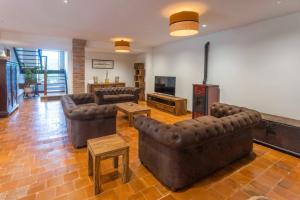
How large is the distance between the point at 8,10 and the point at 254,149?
5.35m

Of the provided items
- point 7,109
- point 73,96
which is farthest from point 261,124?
point 7,109

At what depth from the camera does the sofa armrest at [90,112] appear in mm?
3010

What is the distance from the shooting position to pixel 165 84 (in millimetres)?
6848

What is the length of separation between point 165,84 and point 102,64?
3751 millimetres

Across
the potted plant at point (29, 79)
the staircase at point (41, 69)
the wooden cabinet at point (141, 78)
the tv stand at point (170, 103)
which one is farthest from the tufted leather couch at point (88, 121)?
the potted plant at point (29, 79)

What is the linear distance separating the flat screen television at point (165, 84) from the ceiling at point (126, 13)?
231 centimetres

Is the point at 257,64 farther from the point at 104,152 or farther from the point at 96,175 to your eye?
the point at 96,175

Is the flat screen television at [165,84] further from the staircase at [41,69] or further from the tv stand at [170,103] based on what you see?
the staircase at [41,69]

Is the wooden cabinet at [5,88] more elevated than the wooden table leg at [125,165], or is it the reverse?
the wooden cabinet at [5,88]

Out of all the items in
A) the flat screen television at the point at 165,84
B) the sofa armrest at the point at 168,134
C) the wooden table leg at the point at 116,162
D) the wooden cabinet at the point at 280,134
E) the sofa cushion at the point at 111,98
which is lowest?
the wooden table leg at the point at 116,162

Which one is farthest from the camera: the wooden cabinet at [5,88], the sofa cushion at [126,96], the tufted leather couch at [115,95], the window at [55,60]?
the window at [55,60]

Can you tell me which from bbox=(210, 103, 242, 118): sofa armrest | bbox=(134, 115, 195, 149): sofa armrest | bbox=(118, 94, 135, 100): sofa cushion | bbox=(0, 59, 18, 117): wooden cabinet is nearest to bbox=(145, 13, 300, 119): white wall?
bbox=(210, 103, 242, 118): sofa armrest

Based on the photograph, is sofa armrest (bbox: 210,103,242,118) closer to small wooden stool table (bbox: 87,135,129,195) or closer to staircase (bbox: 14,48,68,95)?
small wooden stool table (bbox: 87,135,129,195)

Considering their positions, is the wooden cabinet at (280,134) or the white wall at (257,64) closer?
the wooden cabinet at (280,134)
